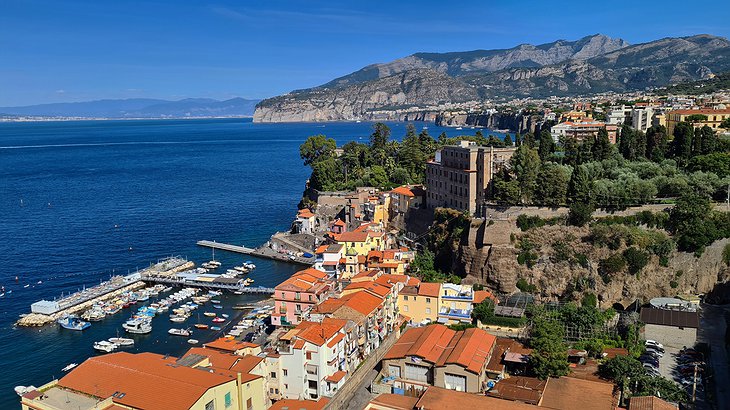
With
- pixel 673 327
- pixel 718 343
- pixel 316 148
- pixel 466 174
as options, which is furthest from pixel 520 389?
pixel 316 148

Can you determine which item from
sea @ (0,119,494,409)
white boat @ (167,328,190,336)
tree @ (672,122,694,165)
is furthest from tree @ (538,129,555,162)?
white boat @ (167,328,190,336)

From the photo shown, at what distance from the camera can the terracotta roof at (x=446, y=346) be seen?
24.7 meters

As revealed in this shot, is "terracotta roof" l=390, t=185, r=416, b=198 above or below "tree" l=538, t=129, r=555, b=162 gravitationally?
below

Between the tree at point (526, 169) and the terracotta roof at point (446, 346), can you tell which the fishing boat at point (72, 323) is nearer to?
the terracotta roof at point (446, 346)

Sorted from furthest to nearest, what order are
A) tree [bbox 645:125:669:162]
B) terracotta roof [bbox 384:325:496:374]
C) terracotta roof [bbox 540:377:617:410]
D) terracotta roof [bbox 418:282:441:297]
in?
tree [bbox 645:125:669:162], terracotta roof [bbox 418:282:441:297], terracotta roof [bbox 384:325:496:374], terracotta roof [bbox 540:377:617:410]

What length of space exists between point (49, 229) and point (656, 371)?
5789 cm

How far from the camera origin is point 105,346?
33250 mm

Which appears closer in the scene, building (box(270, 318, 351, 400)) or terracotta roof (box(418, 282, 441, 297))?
building (box(270, 318, 351, 400))

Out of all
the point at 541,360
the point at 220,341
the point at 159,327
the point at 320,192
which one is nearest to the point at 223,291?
the point at 159,327

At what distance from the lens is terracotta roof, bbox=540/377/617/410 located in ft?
70.0

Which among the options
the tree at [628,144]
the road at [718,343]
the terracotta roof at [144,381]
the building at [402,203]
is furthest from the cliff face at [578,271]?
the terracotta roof at [144,381]

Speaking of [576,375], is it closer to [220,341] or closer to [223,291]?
[220,341]

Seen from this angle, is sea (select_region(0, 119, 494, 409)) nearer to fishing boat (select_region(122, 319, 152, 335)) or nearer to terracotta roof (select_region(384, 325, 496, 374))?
fishing boat (select_region(122, 319, 152, 335))

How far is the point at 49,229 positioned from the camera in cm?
6094
